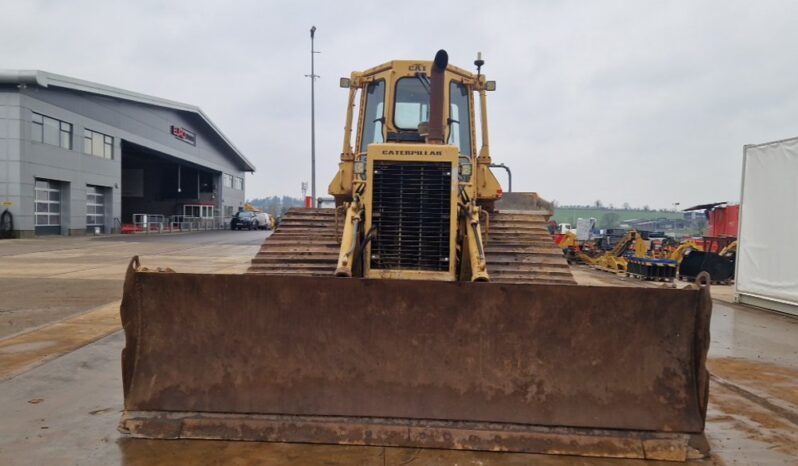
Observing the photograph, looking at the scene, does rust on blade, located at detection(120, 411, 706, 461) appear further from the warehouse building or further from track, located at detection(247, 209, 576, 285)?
the warehouse building

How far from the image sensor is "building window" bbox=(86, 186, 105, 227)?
33.2 m

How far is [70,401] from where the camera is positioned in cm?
440

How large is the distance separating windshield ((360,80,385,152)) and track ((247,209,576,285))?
1.37m

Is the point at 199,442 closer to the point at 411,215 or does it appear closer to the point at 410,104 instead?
the point at 411,215

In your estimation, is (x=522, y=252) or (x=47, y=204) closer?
(x=522, y=252)

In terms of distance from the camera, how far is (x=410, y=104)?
6.23 meters

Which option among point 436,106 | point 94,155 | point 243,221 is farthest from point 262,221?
point 436,106

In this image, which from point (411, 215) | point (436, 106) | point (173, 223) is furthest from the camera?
point (173, 223)

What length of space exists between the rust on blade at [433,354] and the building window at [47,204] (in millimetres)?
29555

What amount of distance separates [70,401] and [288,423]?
6.91ft

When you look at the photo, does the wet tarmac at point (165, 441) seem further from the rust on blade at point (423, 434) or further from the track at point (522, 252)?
the track at point (522, 252)

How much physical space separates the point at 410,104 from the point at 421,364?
11.5ft

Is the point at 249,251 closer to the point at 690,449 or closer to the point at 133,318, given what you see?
the point at 133,318

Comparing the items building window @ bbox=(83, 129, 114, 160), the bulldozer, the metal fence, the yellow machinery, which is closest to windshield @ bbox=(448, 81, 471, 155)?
the bulldozer
